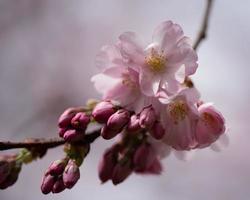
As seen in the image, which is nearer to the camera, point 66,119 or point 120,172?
point 66,119

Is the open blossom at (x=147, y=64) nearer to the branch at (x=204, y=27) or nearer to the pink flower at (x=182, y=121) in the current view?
the pink flower at (x=182, y=121)

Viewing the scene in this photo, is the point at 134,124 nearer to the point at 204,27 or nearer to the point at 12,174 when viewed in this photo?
the point at 12,174

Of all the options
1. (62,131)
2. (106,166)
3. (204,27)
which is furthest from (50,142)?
(204,27)

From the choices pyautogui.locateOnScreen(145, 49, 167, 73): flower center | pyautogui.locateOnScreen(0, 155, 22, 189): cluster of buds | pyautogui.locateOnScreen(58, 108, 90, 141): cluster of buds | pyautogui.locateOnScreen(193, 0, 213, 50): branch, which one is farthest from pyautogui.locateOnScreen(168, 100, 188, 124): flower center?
pyautogui.locateOnScreen(193, 0, 213, 50): branch

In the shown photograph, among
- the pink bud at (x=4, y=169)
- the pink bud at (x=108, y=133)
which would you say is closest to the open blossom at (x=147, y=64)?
the pink bud at (x=108, y=133)

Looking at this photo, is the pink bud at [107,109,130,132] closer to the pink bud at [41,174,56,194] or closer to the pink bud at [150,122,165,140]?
the pink bud at [150,122,165,140]

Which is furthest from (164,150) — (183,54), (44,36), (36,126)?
(44,36)
